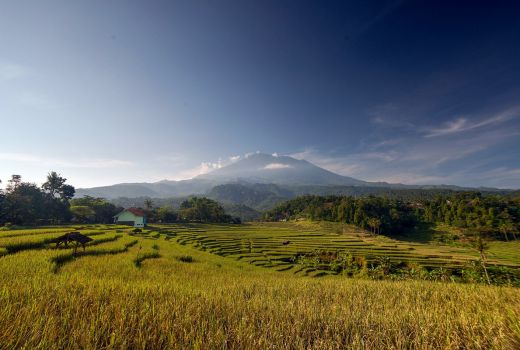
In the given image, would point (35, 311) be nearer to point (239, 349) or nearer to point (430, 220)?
point (239, 349)

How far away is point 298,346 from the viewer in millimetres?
2350

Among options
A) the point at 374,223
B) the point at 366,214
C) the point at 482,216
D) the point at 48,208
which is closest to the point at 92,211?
the point at 48,208

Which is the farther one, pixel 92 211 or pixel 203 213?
pixel 203 213

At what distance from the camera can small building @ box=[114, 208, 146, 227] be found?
7775 cm

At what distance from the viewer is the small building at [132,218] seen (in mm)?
77750

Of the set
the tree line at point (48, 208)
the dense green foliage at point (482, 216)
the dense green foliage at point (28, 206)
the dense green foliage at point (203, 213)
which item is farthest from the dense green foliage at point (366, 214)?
the dense green foliage at point (28, 206)

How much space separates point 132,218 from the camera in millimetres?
82125

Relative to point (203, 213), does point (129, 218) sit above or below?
above

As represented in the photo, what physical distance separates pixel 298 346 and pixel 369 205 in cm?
15479

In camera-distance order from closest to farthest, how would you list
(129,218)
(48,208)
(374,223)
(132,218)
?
(48,208), (132,218), (129,218), (374,223)

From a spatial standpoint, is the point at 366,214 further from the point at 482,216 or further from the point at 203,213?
the point at 203,213

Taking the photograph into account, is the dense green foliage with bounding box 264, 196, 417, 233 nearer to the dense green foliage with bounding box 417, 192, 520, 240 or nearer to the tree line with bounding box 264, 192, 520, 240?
the tree line with bounding box 264, 192, 520, 240

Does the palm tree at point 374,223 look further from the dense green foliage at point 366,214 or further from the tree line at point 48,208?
the tree line at point 48,208

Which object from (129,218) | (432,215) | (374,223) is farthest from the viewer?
(432,215)
